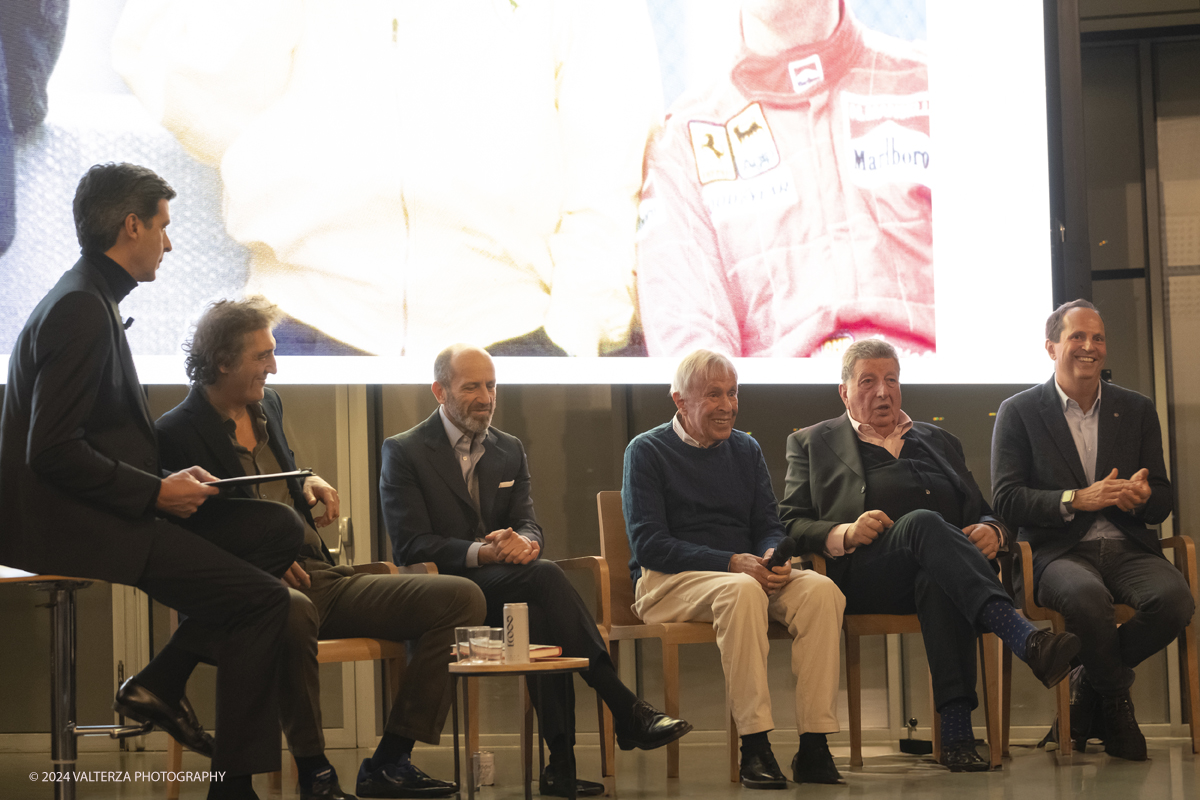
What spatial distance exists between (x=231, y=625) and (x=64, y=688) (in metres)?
0.55

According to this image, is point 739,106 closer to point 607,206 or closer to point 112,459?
point 607,206

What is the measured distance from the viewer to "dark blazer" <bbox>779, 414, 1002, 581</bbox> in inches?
141

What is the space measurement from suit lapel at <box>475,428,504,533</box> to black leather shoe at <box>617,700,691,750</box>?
2.44 feet

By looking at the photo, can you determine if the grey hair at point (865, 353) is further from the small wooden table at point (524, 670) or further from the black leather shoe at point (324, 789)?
the black leather shoe at point (324, 789)

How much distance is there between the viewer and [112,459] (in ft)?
8.29

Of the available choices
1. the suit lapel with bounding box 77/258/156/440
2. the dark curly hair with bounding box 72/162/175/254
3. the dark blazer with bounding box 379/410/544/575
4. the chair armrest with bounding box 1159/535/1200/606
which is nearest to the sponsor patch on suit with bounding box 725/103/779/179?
the dark blazer with bounding box 379/410/544/575

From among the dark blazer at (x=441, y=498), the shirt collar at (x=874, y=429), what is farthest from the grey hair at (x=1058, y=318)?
the dark blazer at (x=441, y=498)

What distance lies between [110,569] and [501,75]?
223 cm

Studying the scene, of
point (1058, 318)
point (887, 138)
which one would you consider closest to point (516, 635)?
point (1058, 318)

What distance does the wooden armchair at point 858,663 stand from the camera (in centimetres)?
328

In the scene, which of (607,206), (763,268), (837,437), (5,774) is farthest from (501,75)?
(5,774)

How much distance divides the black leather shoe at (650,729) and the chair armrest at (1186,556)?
1779mm

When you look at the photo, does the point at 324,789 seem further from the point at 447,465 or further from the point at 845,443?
the point at 845,443

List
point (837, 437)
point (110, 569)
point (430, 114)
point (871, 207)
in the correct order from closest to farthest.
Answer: point (110, 569) → point (837, 437) → point (430, 114) → point (871, 207)
